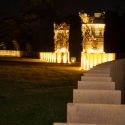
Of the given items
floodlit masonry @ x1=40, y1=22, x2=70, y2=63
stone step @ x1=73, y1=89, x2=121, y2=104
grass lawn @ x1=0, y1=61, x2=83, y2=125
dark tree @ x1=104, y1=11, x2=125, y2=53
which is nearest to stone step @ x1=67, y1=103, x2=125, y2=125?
stone step @ x1=73, y1=89, x2=121, y2=104

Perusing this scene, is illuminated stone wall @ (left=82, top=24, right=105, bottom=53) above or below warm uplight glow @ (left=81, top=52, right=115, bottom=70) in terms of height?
above

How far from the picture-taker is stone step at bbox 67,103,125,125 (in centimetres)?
338

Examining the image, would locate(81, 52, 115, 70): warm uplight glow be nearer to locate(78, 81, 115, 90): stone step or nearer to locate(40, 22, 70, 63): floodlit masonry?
locate(40, 22, 70, 63): floodlit masonry

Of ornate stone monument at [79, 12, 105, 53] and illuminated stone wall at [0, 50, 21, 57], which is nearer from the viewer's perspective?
ornate stone monument at [79, 12, 105, 53]

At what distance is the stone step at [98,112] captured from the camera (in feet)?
11.1

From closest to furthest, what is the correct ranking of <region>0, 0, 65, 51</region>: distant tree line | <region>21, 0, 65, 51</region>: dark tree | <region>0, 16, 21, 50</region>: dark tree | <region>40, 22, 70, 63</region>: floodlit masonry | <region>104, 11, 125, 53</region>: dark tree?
<region>40, 22, 70, 63</region>: floodlit masonry
<region>104, 11, 125, 53</region>: dark tree
<region>21, 0, 65, 51</region>: dark tree
<region>0, 0, 65, 51</region>: distant tree line
<region>0, 16, 21, 50</region>: dark tree

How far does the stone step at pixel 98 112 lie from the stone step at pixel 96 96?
1.58 ft

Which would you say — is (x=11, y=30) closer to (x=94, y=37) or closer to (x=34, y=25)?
(x=34, y=25)

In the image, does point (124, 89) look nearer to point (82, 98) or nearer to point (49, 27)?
point (82, 98)

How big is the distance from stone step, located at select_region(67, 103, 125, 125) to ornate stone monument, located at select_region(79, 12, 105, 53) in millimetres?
17250

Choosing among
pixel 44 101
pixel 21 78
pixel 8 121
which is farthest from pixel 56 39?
pixel 8 121

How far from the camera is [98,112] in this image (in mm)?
3418

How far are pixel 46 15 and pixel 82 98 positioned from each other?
39945 millimetres

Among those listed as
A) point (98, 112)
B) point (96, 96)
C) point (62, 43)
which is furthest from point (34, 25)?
point (98, 112)
